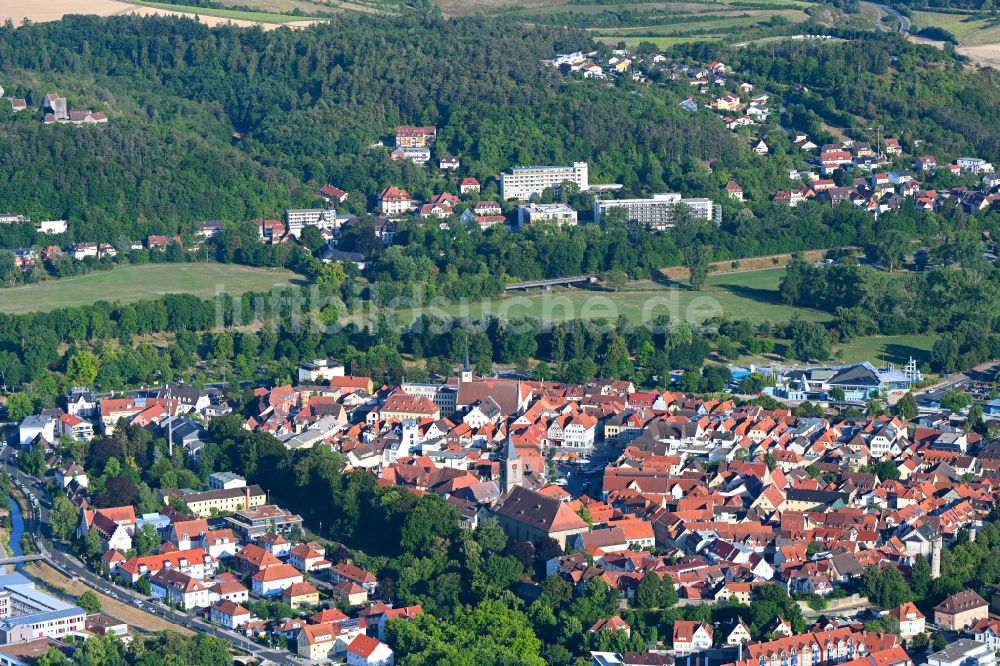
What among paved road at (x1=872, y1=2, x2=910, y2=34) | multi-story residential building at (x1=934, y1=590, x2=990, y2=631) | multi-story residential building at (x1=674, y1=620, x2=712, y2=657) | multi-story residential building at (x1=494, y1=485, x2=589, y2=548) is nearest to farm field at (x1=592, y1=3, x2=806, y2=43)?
paved road at (x1=872, y1=2, x2=910, y2=34)

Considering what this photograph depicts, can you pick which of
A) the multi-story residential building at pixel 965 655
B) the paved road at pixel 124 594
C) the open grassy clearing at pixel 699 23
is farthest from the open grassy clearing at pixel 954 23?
the multi-story residential building at pixel 965 655

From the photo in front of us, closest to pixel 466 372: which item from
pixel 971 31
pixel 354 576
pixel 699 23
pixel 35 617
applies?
pixel 354 576

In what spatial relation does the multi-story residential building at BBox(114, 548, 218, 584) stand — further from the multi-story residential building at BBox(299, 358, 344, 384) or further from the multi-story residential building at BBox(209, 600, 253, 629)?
the multi-story residential building at BBox(299, 358, 344, 384)

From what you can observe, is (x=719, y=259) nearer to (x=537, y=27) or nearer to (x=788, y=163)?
(x=788, y=163)

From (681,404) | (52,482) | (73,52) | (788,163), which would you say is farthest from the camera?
(73,52)

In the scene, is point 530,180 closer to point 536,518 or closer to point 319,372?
point 319,372

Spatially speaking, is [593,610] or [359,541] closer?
[593,610]

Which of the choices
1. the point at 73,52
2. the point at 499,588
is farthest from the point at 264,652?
the point at 73,52
